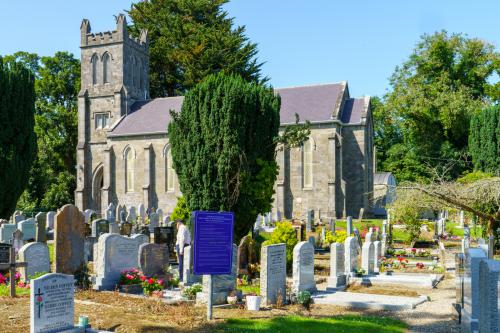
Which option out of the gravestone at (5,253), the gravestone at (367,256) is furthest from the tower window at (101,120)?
the gravestone at (367,256)

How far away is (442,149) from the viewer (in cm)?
4384

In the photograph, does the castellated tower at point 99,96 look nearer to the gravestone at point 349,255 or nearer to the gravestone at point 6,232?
the gravestone at point 6,232

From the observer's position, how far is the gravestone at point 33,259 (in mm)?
13469

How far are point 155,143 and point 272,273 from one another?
102ft

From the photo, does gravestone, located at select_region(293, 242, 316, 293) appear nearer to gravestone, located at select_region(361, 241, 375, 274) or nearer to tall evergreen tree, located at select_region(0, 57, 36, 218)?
gravestone, located at select_region(361, 241, 375, 274)

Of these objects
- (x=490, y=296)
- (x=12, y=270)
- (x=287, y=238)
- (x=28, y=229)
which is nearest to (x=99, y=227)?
(x=28, y=229)

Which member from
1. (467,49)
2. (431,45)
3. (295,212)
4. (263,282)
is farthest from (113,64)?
(263,282)

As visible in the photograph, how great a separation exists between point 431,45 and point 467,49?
2859mm

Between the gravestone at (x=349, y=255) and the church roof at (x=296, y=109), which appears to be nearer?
the gravestone at (x=349, y=255)

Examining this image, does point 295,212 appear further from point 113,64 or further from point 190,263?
point 190,263

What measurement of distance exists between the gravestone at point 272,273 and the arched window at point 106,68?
3568 cm

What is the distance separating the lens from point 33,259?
1370cm

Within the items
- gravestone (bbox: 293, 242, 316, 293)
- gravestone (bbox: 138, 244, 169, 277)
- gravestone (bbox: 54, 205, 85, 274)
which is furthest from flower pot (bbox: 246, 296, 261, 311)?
gravestone (bbox: 54, 205, 85, 274)

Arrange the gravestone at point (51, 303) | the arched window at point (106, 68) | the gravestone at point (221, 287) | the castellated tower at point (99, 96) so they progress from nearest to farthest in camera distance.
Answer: the gravestone at point (51, 303), the gravestone at point (221, 287), the castellated tower at point (99, 96), the arched window at point (106, 68)
